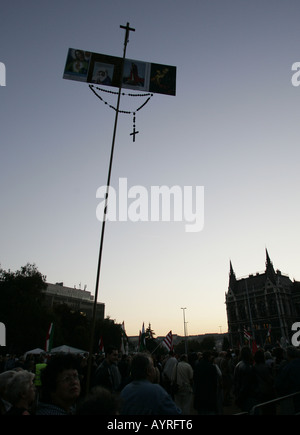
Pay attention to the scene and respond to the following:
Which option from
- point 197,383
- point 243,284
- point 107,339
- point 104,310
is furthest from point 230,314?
point 197,383

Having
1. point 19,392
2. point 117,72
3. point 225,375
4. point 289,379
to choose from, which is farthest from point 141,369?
point 117,72

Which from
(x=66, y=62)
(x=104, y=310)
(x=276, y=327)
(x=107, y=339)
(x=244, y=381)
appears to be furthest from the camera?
(x=104, y=310)

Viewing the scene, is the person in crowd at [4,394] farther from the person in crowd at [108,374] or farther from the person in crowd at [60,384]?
the person in crowd at [108,374]

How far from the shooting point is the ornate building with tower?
8119 centimetres

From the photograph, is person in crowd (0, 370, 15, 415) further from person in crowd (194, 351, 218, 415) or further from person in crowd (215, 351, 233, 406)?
person in crowd (215, 351, 233, 406)

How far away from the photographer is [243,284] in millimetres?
98312

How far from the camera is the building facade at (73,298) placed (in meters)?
112

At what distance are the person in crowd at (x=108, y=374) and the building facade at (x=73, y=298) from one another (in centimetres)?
10989

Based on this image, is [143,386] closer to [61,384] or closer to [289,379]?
[61,384]

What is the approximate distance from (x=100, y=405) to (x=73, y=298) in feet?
403

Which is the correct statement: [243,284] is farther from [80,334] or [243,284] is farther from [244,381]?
[244,381]

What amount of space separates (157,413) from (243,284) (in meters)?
102

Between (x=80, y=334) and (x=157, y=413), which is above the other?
(x=80, y=334)

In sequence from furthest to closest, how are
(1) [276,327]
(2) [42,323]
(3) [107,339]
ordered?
(1) [276,327] < (3) [107,339] < (2) [42,323]
